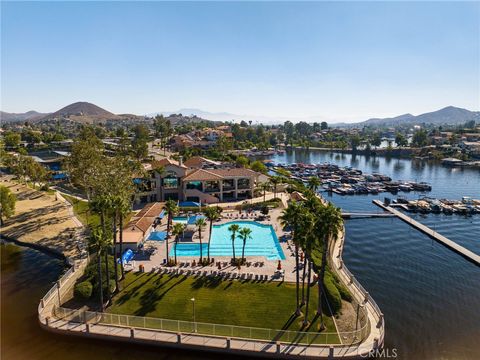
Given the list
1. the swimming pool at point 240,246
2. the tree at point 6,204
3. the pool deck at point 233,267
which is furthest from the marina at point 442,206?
the tree at point 6,204

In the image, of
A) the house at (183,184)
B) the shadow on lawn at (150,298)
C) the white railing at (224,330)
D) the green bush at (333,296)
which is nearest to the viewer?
the white railing at (224,330)

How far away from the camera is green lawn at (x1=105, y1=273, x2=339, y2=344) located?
110 ft

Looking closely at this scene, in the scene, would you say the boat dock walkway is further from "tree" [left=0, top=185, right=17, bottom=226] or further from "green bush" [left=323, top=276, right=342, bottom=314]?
"tree" [left=0, top=185, right=17, bottom=226]

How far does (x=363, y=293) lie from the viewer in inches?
1602

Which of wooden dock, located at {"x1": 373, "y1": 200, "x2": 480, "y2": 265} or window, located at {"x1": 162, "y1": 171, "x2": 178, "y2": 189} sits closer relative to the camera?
wooden dock, located at {"x1": 373, "y1": 200, "x2": 480, "y2": 265}

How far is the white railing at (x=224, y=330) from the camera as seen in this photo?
32312mm

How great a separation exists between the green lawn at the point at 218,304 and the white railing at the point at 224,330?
0.10 metres

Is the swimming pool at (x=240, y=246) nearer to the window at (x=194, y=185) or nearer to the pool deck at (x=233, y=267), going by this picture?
the pool deck at (x=233, y=267)

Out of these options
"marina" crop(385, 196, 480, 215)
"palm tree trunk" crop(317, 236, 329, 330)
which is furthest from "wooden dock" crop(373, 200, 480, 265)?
"palm tree trunk" crop(317, 236, 329, 330)

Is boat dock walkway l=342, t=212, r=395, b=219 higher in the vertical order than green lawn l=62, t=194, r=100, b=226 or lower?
lower

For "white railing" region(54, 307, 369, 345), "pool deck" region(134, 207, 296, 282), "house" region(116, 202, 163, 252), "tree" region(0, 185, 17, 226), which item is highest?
"tree" region(0, 185, 17, 226)

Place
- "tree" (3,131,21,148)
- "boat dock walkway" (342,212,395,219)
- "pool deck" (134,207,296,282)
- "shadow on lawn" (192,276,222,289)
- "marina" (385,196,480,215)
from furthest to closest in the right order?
"tree" (3,131,21,148)
"marina" (385,196,480,215)
"boat dock walkway" (342,212,395,219)
"pool deck" (134,207,296,282)
"shadow on lawn" (192,276,222,289)

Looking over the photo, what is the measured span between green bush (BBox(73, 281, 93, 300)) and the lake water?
4991 mm

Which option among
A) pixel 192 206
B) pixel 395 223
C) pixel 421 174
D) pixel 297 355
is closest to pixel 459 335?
pixel 297 355
